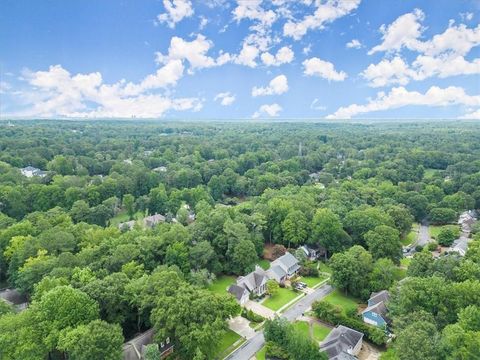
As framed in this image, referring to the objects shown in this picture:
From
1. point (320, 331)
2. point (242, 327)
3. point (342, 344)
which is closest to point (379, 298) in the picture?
point (320, 331)

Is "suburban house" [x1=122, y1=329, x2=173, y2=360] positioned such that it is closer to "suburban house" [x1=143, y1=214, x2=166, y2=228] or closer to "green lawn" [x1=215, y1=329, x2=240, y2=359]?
"green lawn" [x1=215, y1=329, x2=240, y2=359]

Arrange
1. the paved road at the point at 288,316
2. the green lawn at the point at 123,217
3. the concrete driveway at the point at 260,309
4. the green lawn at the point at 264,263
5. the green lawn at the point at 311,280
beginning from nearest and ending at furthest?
the paved road at the point at 288,316 → the concrete driveway at the point at 260,309 → the green lawn at the point at 311,280 → the green lawn at the point at 264,263 → the green lawn at the point at 123,217

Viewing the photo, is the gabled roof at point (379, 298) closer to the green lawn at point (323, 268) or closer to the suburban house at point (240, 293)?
the green lawn at point (323, 268)

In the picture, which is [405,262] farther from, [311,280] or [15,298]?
[15,298]

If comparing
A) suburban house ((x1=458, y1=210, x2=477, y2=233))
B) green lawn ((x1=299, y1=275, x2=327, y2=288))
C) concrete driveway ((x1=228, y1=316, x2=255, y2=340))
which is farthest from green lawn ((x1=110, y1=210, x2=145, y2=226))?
suburban house ((x1=458, y1=210, x2=477, y2=233))

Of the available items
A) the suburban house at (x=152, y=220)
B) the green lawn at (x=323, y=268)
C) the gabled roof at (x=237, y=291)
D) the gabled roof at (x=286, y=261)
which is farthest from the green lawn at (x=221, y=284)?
the suburban house at (x=152, y=220)

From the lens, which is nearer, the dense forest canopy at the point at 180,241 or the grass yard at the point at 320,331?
the dense forest canopy at the point at 180,241
